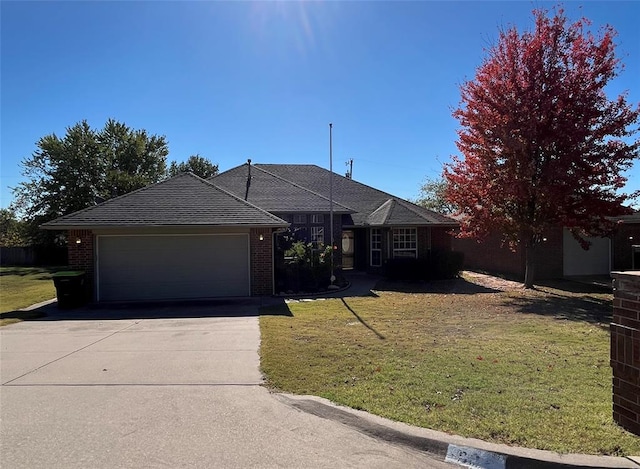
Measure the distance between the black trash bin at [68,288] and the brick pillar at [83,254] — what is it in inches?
32.1

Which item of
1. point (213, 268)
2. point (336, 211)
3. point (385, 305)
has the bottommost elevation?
point (385, 305)

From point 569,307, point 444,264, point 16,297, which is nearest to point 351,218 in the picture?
point 444,264

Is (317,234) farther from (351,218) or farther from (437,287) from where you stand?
(437,287)

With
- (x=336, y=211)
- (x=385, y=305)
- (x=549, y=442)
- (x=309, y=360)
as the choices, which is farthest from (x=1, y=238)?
(x=549, y=442)

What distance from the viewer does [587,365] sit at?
6.31 meters

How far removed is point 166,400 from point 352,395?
211 cm

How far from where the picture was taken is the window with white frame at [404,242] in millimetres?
21219

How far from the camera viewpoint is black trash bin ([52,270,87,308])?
43.6ft

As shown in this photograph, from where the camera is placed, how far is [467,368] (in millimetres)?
6184

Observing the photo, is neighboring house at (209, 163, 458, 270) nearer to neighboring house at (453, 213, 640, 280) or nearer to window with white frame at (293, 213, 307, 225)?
window with white frame at (293, 213, 307, 225)

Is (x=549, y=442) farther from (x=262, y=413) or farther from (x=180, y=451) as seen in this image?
(x=180, y=451)

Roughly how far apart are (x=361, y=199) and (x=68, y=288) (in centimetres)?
1556

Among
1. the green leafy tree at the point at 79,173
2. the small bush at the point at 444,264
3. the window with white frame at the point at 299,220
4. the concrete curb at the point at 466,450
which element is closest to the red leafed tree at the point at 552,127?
the small bush at the point at 444,264

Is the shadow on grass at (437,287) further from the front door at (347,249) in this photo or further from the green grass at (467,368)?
the front door at (347,249)
